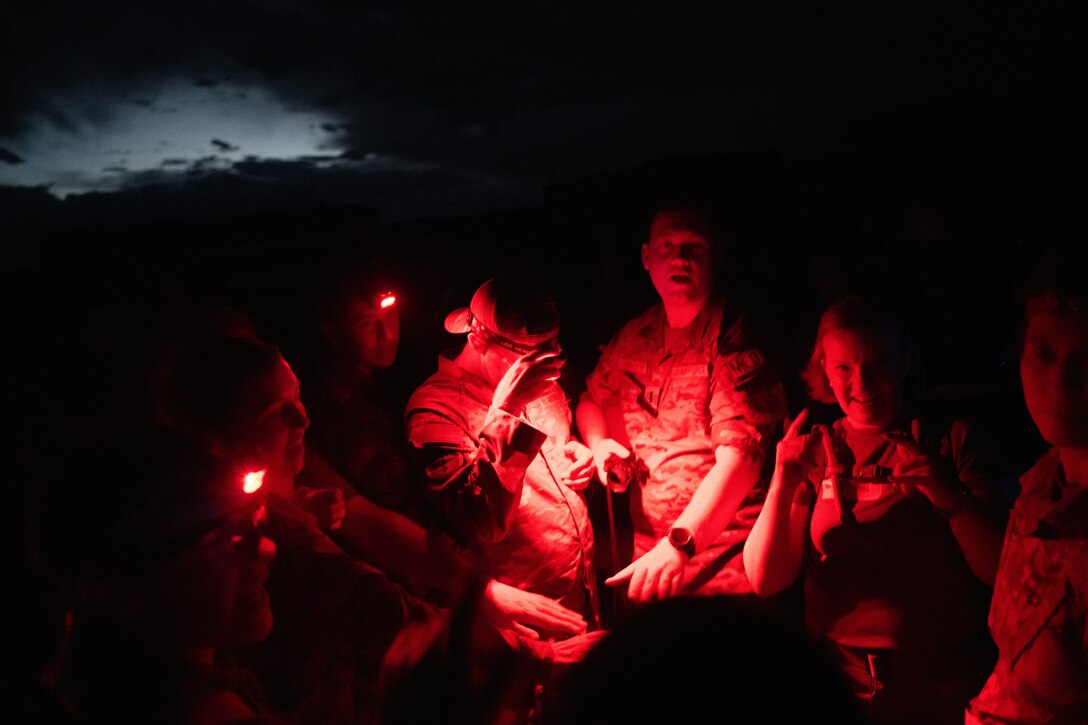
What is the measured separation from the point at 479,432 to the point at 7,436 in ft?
9.25

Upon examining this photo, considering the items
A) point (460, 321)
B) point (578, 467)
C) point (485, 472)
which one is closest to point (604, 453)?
point (578, 467)

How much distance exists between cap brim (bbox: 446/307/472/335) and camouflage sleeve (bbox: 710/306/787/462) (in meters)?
1.43

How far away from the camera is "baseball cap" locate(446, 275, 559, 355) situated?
3.40m

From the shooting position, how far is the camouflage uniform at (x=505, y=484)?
3.18 m

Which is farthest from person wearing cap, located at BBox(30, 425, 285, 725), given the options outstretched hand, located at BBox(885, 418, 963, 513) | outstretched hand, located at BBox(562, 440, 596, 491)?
outstretched hand, located at BBox(885, 418, 963, 513)

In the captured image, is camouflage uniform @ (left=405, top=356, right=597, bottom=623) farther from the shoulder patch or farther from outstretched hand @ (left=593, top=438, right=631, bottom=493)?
the shoulder patch

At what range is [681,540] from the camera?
3.30m

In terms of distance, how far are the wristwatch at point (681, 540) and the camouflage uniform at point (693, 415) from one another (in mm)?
183

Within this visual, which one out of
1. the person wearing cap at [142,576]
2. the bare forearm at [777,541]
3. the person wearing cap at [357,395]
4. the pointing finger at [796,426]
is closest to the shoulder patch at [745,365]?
the pointing finger at [796,426]

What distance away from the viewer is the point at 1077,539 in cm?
198

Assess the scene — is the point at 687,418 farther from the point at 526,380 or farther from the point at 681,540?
the point at 526,380

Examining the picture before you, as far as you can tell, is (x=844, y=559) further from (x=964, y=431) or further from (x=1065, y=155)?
(x=1065, y=155)

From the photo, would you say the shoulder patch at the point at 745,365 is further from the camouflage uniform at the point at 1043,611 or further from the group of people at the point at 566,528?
the camouflage uniform at the point at 1043,611

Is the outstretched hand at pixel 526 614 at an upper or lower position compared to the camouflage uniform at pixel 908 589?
lower
